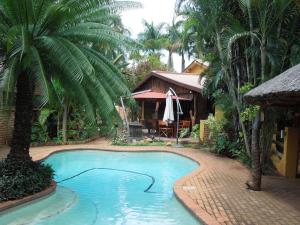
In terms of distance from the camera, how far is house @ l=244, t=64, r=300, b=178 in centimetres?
748

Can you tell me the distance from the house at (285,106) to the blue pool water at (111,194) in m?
3.11

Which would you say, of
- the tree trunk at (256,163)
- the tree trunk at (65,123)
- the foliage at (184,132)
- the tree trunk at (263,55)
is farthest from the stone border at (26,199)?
the foliage at (184,132)

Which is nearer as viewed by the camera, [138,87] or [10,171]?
[10,171]

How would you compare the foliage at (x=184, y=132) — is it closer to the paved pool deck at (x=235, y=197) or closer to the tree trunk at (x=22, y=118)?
the paved pool deck at (x=235, y=197)

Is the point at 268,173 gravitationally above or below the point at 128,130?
below

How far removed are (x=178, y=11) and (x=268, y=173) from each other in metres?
6.76

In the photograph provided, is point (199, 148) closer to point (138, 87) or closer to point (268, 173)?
point (268, 173)

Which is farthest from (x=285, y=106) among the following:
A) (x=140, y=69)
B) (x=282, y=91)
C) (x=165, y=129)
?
(x=140, y=69)

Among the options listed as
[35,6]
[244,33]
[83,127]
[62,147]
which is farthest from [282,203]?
[83,127]

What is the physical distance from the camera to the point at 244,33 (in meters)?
11.1

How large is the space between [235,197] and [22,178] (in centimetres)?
494

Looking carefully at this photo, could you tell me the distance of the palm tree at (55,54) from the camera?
7672mm

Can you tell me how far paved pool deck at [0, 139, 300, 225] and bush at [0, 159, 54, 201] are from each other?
132 inches

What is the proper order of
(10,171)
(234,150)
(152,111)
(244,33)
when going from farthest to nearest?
1. (152,111)
2. (234,150)
3. (244,33)
4. (10,171)
